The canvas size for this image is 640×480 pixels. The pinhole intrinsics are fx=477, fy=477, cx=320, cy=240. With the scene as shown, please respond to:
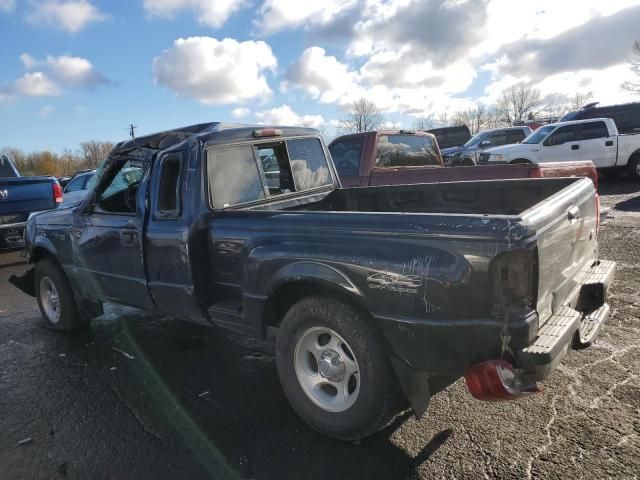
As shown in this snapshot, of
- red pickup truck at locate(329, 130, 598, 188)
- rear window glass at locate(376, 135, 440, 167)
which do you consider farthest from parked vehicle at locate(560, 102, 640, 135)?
red pickup truck at locate(329, 130, 598, 188)

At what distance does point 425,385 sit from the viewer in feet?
8.75

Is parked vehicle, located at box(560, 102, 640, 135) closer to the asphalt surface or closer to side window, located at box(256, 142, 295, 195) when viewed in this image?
the asphalt surface

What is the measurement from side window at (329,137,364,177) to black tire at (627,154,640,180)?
10866mm

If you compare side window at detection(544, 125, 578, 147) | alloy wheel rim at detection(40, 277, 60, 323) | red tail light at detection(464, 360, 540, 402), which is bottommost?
alloy wheel rim at detection(40, 277, 60, 323)

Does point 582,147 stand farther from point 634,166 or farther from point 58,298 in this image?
point 58,298

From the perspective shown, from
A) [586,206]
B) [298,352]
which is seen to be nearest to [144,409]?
[298,352]

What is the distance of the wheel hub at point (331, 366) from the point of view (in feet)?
9.43

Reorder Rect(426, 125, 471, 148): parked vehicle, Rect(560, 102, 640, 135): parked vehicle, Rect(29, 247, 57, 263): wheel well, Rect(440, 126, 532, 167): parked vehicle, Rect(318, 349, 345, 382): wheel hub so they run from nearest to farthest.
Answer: Rect(318, 349, 345, 382): wheel hub
Rect(29, 247, 57, 263): wheel well
Rect(560, 102, 640, 135): parked vehicle
Rect(440, 126, 532, 167): parked vehicle
Rect(426, 125, 471, 148): parked vehicle

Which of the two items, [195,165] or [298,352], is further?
[195,165]

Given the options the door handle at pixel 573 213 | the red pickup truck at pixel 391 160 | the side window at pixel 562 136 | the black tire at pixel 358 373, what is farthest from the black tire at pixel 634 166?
the black tire at pixel 358 373

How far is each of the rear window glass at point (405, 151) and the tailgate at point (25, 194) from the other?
22.5 feet

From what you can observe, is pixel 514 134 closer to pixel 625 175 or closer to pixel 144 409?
pixel 625 175

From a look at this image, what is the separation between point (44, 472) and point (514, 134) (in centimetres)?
1929

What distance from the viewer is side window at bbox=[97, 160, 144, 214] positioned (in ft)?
14.3
